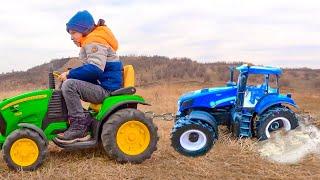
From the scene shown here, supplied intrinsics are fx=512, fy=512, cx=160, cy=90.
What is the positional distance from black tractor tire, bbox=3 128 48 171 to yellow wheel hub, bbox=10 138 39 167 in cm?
2

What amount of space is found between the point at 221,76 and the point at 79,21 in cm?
2471

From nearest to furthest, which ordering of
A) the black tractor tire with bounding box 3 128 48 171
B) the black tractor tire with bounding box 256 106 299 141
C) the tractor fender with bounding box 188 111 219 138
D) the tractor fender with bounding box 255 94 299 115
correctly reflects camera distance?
the black tractor tire with bounding box 3 128 48 171
the tractor fender with bounding box 188 111 219 138
the black tractor tire with bounding box 256 106 299 141
the tractor fender with bounding box 255 94 299 115

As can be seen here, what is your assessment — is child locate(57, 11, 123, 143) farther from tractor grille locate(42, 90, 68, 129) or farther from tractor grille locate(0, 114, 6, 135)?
tractor grille locate(0, 114, 6, 135)

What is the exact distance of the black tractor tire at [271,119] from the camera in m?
8.57

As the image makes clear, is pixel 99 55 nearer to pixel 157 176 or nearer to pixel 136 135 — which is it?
pixel 136 135

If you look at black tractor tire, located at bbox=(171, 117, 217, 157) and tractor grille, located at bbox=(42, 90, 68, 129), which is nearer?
tractor grille, located at bbox=(42, 90, 68, 129)

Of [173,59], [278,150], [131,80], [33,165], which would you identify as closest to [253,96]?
[278,150]

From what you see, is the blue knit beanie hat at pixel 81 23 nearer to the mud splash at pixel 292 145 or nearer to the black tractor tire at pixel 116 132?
the black tractor tire at pixel 116 132

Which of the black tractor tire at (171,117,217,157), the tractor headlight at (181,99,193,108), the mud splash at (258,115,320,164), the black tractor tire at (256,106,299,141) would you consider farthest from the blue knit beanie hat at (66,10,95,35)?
the black tractor tire at (256,106,299,141)

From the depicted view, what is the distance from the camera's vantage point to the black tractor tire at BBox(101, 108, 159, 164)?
6680 mm

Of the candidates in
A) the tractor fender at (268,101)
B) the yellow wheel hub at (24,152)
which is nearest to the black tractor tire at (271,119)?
the tractor fender at (268,101)

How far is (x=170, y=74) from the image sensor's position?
3153 cm

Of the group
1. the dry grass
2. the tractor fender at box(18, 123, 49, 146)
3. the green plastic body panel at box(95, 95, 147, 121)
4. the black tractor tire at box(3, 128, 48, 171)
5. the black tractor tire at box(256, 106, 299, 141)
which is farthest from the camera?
the black tractor tire at box(256, 106, 299, 141)

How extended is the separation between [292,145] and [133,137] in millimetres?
2716
